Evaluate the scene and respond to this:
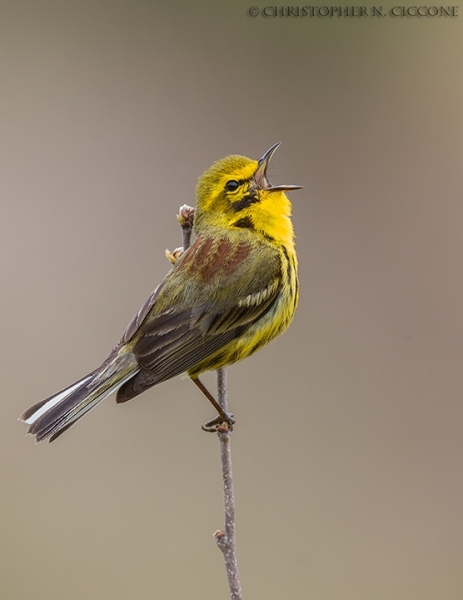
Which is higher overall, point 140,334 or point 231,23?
point 231,23

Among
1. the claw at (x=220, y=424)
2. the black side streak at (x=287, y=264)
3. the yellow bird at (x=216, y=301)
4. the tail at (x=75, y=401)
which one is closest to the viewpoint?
the tail at (x=75, y=401)

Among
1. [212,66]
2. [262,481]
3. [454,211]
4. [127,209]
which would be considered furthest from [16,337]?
[454,211]

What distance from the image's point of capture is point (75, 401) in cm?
225

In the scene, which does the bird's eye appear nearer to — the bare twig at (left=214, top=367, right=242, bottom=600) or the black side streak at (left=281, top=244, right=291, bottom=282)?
the black side streak at (left=281, top=244, right=291, bottom=282)

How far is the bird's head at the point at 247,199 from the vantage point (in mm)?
2629

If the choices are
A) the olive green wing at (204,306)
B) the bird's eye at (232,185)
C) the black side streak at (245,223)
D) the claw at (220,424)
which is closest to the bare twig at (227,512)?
the claw at (220,424)

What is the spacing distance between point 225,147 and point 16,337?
4.70ft

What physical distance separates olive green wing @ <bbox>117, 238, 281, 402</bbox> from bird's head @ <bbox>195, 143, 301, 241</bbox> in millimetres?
139

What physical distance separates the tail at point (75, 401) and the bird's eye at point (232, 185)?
69 cm

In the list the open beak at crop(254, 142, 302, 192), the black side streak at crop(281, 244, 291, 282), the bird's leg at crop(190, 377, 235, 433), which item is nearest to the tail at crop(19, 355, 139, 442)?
the bird's leg at crop(190, 377, 235, 433)

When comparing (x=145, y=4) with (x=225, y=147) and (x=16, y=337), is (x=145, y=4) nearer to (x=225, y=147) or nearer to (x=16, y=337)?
(x=225, y=147)

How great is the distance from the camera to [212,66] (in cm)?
411

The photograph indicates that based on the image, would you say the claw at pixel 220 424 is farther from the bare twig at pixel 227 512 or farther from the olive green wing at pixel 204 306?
the olive green wing at pixel 204 306

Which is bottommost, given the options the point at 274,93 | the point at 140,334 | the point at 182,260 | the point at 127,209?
the point at 140,334
